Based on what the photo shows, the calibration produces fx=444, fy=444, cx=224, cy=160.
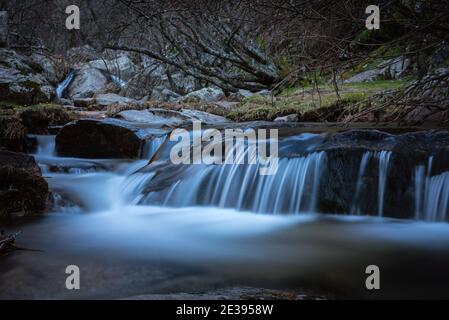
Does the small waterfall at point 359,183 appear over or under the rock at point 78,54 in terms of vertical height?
under

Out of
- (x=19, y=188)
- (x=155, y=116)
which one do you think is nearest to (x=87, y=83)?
(x=155, y=116)

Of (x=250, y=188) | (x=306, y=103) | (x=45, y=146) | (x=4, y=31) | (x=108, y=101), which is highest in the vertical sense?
(x=4, y=31)

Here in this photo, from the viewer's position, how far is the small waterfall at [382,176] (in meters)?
4.63

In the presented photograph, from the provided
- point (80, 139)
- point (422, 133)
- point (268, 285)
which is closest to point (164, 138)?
point (80, 139)

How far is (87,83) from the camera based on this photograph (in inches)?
677

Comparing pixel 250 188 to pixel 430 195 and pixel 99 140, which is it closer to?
pixel 430 195

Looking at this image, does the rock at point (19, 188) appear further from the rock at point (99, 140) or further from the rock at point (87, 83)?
the rock at point (87, 83)

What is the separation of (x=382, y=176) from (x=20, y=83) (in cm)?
893

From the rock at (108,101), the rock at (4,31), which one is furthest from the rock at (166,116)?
the rock at (4,31)

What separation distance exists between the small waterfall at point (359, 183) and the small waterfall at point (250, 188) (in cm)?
43

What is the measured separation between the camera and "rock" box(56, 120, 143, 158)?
725 centimetres

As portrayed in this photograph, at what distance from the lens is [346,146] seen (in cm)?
505

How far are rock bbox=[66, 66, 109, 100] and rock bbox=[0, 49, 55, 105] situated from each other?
3.93 m
